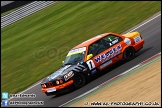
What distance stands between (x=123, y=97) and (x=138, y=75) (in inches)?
73.6

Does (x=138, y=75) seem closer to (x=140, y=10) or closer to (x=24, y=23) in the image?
(x=140, y=10)

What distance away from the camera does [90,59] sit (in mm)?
12930

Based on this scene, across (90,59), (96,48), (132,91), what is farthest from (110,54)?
(132,91)

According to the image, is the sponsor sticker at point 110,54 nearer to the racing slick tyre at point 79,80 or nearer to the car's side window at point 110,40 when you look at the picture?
the car's side window at point 110,40

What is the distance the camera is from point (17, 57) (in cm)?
2147

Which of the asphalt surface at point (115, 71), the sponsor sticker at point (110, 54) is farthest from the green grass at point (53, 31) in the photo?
the sponsor sticker at point (110, 54)

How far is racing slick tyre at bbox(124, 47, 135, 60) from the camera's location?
13773 mm

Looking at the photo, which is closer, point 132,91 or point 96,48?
point 132,91

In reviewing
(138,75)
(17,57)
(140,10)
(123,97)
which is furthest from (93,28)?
(123,97)

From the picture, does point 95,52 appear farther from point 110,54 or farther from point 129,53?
point 129,53

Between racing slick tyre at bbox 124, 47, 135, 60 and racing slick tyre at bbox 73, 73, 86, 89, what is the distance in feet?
6.41

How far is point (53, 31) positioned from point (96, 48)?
11.4 m

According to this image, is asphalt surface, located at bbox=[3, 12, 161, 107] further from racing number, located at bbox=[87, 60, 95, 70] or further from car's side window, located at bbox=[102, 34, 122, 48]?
car's side window, located at bbox=[102, 34, 122, 48]

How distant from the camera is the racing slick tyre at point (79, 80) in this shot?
41.3 ft
